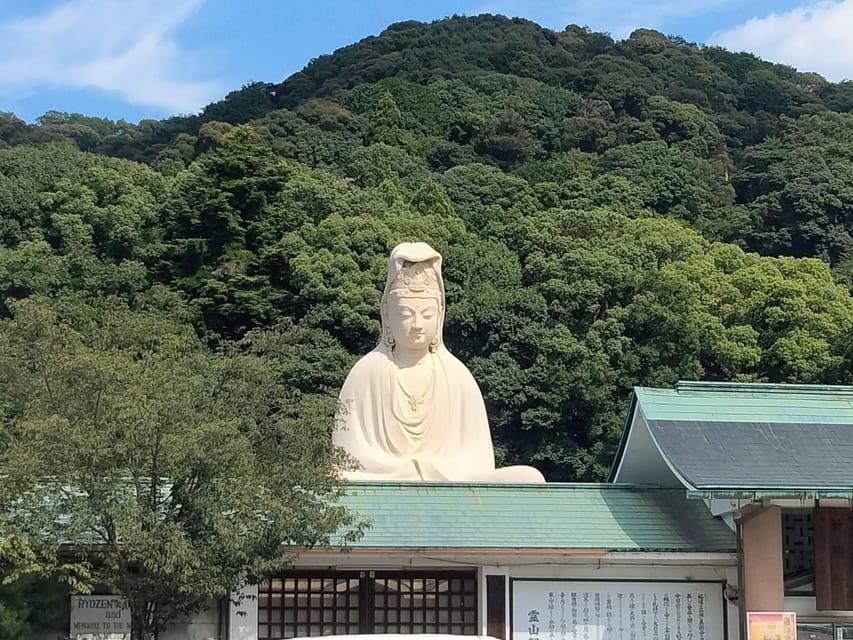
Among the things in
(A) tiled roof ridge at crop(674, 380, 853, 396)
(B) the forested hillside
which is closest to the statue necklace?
(B) the forested hillside

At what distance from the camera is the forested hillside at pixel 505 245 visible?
96.9 ft

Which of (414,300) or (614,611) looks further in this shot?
(414,300)

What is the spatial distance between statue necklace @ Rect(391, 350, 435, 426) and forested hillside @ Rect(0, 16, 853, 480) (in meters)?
1.95

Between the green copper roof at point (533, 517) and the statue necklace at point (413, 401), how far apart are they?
9.31 feet

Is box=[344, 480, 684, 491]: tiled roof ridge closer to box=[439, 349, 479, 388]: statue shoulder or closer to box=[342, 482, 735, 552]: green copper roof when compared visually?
box=[342, 482, 735, 552]: green copper roof

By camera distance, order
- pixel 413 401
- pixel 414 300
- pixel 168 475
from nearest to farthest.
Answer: pixel 168 475 < pixel 413 401 < pixel 414 300

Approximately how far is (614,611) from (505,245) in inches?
896

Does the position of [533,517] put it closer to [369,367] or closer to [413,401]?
[413,401]

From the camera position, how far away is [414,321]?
17.2m

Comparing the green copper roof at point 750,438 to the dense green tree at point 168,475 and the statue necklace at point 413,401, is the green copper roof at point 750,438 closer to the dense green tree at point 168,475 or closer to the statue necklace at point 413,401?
the statue necklace at point 413,401

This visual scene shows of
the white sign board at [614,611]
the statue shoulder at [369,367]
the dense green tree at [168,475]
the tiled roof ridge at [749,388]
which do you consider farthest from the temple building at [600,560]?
the statue shoulder at [369,367]

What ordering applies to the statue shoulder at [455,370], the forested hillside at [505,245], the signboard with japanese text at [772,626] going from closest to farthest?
the signboard with japanese text at [772,626]
the statue shoulder at [455,370]
the forested hillside at [505,245]

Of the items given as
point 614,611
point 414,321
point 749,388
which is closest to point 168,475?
point 614,611

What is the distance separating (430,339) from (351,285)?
1401 centimetres
